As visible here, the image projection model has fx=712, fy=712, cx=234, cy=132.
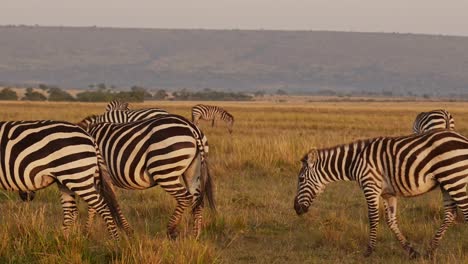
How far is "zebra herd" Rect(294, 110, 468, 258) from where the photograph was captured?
7633mm

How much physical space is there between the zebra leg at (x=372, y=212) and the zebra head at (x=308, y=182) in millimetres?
851

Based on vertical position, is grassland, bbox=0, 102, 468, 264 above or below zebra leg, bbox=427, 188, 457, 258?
below

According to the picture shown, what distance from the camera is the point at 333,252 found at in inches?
328

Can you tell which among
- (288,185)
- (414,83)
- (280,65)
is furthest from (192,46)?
(288,185)

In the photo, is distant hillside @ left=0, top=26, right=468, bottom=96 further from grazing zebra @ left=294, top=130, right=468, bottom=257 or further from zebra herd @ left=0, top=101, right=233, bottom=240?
zebra herd @ left=0, top=101, right=233, bottom=240

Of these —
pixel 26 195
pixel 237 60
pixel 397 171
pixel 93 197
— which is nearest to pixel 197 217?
pixel 93 197

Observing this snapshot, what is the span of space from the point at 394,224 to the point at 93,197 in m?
3.43

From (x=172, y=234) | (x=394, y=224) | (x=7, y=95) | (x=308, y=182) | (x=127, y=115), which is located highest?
(x=7, y=95)

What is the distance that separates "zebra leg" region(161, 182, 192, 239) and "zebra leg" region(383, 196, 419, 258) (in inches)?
93.1

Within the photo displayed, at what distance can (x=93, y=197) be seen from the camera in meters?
7.72

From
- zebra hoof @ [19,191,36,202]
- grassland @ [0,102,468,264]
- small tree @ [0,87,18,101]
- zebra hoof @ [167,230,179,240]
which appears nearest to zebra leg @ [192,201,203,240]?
grassland @ [0,102,468,264]

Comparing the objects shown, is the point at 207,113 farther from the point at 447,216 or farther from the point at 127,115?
the point at 447,216

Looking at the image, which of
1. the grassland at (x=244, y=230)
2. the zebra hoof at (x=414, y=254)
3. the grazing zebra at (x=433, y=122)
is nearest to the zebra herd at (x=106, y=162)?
the grassland at (x=244, y=230)

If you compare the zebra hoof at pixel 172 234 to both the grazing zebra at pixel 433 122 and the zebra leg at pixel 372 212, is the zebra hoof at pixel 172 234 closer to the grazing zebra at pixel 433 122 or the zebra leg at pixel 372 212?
the zebra leg at pixel 372 212
